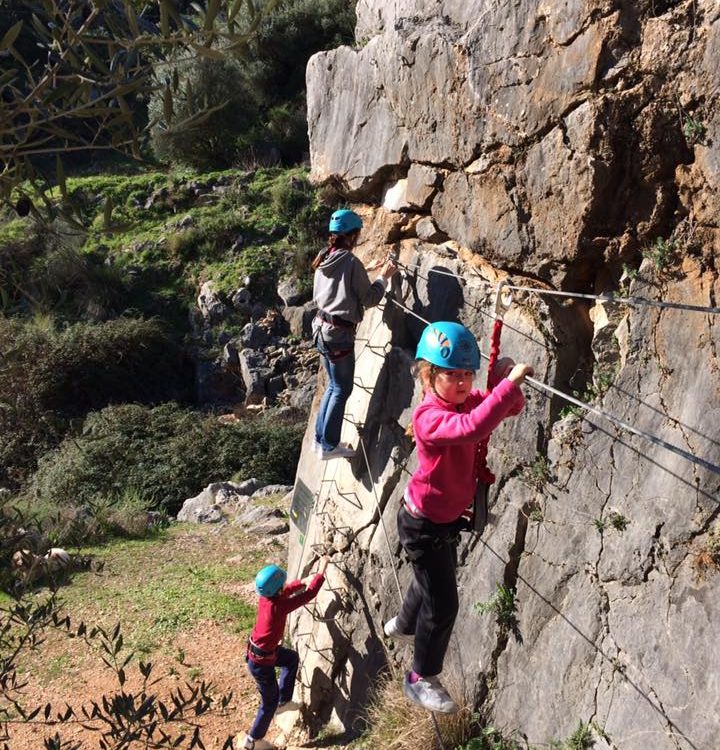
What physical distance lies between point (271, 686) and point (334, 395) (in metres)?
2.21

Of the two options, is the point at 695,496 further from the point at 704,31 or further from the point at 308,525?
the point at 308,525

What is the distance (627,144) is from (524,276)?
3.22ft

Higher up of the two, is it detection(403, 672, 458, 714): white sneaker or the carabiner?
the carabiner

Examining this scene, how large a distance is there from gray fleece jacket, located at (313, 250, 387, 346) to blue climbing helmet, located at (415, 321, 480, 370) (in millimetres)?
2003

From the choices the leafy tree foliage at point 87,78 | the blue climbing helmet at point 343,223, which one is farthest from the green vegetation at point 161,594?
the leafy tree foliage at point 87,78

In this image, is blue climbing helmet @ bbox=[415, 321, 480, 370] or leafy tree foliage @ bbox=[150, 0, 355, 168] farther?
leafy tree foliage @ bbox=[150, 0, 355, 168]

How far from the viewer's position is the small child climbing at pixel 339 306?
5828mm

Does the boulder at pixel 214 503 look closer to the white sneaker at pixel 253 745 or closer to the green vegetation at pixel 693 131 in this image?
the white sneaker at pixel 253 745

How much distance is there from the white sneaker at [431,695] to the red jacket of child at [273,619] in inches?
59.3

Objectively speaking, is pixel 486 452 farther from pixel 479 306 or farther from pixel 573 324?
pixel 479 306

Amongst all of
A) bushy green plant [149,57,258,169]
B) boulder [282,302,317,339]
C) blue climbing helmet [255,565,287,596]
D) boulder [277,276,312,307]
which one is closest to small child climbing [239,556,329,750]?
blue climbing helmet [255,565,287,596]

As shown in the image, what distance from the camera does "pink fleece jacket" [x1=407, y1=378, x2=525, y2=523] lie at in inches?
146

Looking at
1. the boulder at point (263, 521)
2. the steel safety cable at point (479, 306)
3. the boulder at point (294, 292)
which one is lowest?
the boulder at point (263, 521)

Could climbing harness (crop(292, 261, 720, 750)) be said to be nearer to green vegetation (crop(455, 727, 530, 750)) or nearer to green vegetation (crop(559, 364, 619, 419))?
green vegetation (crop(559, 364, 619, 419))
